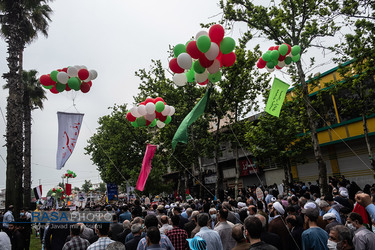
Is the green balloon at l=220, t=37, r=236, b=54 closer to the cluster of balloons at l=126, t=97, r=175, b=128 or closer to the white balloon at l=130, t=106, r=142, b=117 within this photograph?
the cluster of balloons at l=126, t=97, r=175, b=128

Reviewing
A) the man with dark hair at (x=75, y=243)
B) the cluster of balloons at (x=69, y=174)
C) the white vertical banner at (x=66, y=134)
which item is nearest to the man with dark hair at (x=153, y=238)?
the man with dark hair at (x=75, y=243)

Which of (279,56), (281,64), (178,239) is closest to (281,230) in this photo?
(178,239)

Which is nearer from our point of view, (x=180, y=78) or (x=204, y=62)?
(x=204, y=62)

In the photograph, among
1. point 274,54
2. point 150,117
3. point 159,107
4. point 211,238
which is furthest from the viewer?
point 150,117

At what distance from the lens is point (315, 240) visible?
12.8ft

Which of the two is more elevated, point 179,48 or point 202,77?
point 179,48

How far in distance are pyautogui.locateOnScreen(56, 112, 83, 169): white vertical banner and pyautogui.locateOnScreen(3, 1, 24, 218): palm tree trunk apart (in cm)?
402

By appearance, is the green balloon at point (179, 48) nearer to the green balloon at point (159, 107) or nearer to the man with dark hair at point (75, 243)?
the green balloon at point (159, 107)

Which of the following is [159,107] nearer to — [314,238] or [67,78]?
[67,78]

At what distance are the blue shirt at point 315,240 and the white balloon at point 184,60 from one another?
14.7 feet

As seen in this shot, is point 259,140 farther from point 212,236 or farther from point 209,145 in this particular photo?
point 212,236

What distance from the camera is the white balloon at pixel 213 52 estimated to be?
629 centimetres

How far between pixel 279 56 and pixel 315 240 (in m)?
6.04

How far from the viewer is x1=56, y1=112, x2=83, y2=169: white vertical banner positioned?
8.44 metres
